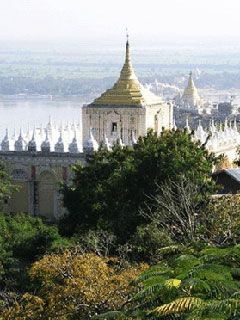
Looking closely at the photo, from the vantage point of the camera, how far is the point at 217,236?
772 inches

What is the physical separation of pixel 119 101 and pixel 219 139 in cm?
518

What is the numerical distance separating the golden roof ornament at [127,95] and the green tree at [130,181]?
1060 centimetres

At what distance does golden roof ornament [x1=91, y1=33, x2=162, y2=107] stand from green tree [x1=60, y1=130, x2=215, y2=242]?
1060 cm

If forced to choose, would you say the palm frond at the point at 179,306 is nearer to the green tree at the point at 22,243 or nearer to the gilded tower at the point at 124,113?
the green tree at the point at 22,243

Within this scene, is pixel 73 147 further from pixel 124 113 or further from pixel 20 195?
pixel 124 113

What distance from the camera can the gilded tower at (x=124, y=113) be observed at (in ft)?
127

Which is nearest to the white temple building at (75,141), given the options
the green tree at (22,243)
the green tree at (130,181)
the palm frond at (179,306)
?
the green tree at (130,181)

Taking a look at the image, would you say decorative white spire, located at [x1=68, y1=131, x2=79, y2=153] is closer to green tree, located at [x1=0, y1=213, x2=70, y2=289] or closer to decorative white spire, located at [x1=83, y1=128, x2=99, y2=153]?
decorative white spire, located at [x1=83, y1=128, x2=99, y2=153]

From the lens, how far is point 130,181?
2670 cm

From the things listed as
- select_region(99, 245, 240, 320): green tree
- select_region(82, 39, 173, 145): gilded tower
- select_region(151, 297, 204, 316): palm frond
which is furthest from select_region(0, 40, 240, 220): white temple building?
select_region(151, 297, 204, 316): palm frond

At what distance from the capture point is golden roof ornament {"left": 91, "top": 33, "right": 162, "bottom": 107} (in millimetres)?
38994

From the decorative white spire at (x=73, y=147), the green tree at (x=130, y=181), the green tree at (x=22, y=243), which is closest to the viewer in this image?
the green tree at (x=22, y=243)

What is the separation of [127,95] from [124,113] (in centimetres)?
87

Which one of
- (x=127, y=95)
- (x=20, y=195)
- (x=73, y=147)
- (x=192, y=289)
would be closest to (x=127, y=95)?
(x=127, y=95)
